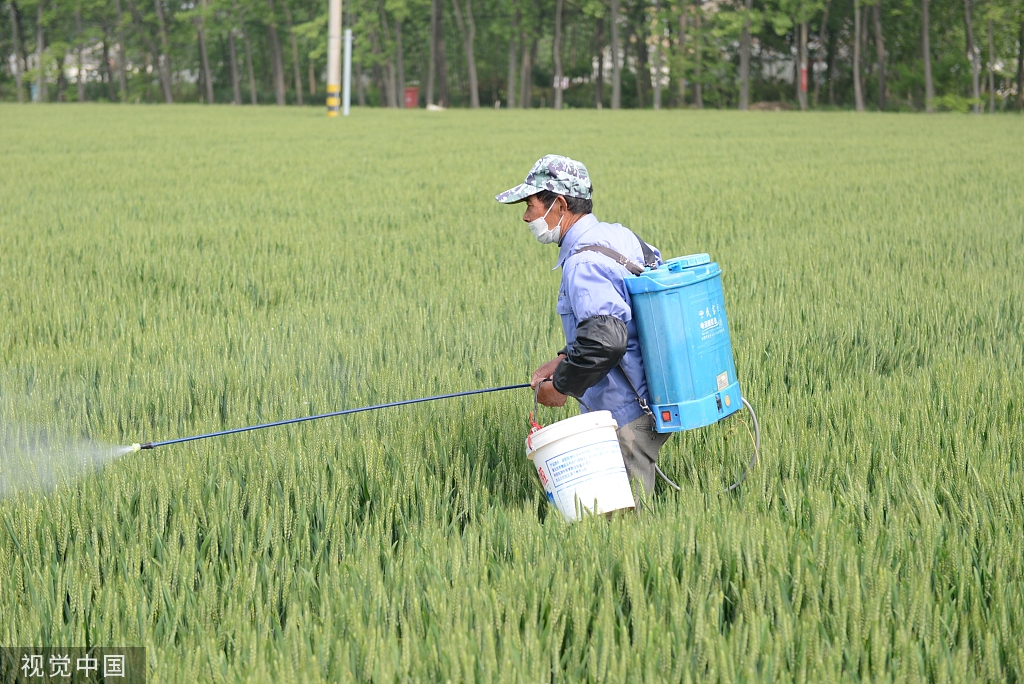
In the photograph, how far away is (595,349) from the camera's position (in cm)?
301

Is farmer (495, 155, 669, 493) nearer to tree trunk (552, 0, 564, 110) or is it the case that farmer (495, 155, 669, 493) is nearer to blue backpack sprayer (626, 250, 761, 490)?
blue backpack sprayer (626, 250, 761, 490)

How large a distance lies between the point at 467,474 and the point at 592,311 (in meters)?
0.73

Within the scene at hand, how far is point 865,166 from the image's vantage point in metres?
16.6

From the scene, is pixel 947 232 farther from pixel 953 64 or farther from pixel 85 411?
pixel 953 64

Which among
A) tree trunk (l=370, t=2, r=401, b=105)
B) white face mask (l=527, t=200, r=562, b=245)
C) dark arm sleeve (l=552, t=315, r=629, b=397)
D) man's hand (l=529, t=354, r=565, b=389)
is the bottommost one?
man's hand (l=529, t=354, r=565, b=389)

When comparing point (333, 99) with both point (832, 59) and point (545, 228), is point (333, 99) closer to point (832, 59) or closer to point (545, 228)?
point (832, 59)

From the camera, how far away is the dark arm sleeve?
9.85 feet

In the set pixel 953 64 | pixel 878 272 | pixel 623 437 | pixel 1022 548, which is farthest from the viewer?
pixel 953 64

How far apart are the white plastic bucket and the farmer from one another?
12 cm

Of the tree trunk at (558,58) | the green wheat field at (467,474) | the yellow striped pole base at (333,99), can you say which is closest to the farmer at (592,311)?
the green wheat field at (467,474)

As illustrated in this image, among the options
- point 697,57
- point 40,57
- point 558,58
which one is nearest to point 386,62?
point 558,58

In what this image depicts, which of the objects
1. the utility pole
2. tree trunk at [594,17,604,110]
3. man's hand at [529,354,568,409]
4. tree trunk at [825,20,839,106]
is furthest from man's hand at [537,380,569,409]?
tree trunk at [825,20,839,106]

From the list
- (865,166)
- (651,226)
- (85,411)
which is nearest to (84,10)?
(865,166)

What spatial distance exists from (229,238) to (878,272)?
213 inches
